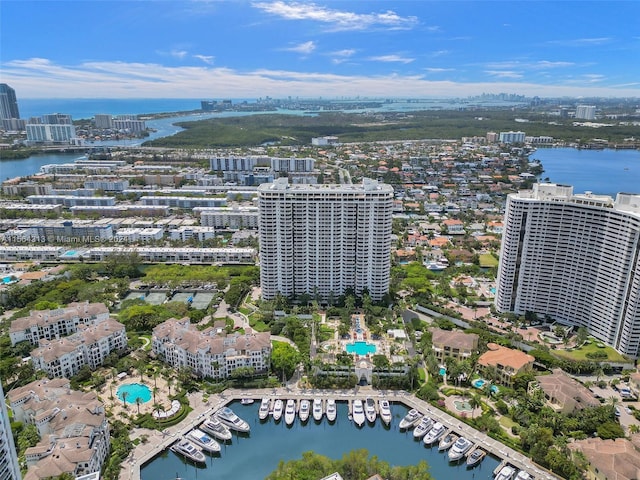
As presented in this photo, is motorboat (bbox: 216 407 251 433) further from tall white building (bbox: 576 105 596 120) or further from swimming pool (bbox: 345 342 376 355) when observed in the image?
tall white building (bbox: 576 105 596 120)

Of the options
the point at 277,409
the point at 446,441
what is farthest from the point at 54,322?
the point at 446,441

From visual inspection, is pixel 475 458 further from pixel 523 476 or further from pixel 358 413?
pixel 358 413

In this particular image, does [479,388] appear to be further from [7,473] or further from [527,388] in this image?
[7,473]

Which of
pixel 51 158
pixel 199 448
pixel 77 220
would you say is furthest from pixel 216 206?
pixel 51 158

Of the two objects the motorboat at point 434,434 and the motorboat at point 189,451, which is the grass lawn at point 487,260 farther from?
the motorboat at point 189,451

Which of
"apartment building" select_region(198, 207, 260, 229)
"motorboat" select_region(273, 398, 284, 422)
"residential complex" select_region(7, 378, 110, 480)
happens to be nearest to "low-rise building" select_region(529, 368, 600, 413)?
"motorboat" select_region(273, 398, 284, 422)

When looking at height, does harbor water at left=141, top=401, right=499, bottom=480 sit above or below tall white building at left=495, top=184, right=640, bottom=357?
below
